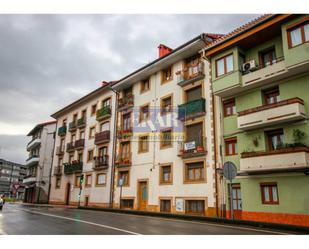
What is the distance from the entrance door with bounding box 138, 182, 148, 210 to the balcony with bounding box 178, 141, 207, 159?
16.2ft

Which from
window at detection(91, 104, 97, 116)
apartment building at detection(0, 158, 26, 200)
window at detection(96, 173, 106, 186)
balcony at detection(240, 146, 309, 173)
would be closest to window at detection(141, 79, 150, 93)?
window at detection(91, 104, 97, 116)

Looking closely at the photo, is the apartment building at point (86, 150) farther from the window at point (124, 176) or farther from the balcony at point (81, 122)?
the window at point (124, 176)

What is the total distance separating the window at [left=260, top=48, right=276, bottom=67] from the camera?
56.0ft

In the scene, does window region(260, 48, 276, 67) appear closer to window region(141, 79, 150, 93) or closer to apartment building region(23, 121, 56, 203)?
window region(141, 79, 150, 93)

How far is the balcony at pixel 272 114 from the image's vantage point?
563 inches

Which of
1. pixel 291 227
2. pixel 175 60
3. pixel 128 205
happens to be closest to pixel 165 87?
pixel 175 60

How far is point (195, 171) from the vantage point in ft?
64.3

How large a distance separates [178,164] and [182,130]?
265 centimetres

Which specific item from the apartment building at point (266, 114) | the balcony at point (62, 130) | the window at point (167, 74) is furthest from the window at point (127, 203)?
the balcony at point (62, 130)

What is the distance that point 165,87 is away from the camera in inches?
937

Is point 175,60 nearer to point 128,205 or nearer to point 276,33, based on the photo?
point 276,33

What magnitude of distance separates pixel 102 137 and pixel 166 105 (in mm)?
9249

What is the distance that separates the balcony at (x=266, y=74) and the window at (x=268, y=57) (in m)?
0.24

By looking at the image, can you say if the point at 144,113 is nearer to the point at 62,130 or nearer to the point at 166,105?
the point at 166,105
